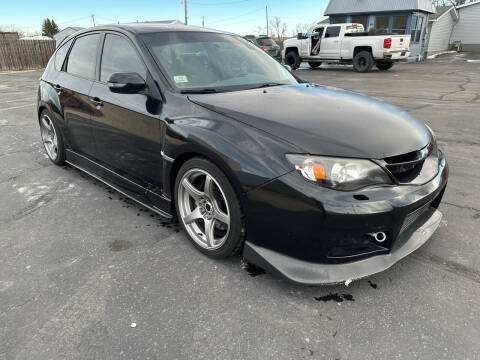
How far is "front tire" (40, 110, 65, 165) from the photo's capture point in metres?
4.22

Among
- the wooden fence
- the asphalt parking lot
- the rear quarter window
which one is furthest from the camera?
the wooden fence

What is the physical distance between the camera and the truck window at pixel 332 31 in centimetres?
1748

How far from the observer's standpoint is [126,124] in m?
2.93

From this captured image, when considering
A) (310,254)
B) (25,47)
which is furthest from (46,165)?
(25,47)

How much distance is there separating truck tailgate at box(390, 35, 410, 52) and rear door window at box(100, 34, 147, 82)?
1542cm

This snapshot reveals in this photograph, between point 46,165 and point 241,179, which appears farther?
point 46,165

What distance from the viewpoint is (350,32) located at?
17.1m

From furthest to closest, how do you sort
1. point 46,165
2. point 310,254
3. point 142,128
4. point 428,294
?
point 46,165
point 142,128
point 428,294
point 310,254

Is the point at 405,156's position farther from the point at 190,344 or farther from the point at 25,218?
the point at 25,218

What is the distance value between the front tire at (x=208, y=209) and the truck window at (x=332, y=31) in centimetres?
1718

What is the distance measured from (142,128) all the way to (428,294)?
2292 mm

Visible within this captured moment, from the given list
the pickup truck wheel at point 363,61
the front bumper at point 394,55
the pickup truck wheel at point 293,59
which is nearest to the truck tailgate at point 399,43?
the front bumper at point 394,55

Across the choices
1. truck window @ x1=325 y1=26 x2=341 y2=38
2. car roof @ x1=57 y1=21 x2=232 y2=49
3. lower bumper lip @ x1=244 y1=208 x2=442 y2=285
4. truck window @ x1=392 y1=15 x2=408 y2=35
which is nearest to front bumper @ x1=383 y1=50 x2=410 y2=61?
truck window @ x1=325 y1=26 x2=341 y2=38

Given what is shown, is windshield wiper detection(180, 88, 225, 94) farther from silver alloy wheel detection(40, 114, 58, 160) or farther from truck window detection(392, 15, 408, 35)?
truck window detection(392, 15, 408, 35)
